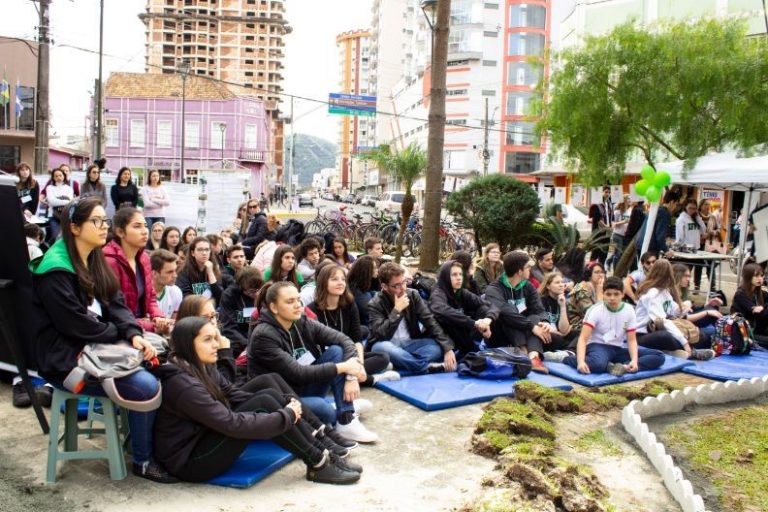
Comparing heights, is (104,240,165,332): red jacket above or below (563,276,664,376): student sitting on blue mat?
above

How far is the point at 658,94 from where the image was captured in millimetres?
14109

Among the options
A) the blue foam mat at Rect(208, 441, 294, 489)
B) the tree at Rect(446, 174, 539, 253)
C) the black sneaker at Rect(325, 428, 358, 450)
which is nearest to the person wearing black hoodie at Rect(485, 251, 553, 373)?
the black sneaker at Rect(325, 428, 358, 450)

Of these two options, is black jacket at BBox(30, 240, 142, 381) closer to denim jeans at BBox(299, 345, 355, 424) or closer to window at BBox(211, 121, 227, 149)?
denim jeans at BBox(299, 345, 355, 424)

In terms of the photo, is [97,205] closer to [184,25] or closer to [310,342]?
[310,342]

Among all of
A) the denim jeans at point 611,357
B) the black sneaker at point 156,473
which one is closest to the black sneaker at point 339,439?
the black sneaker at point 156,473

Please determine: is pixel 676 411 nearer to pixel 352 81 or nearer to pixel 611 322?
pixel 611 322

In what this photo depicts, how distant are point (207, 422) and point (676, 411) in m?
4.28

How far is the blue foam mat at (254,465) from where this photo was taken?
4410 mm

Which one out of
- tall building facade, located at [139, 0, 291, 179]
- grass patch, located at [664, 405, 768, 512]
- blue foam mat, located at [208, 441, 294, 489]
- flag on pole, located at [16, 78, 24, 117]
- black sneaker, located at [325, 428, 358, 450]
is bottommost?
grass patch, located at [664, 405, 768, 512]

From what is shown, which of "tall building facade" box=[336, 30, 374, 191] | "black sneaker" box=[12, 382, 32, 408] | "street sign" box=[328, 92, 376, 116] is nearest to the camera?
"black sneaker" box=[12, 382, 32, 408]

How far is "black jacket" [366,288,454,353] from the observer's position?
745cm

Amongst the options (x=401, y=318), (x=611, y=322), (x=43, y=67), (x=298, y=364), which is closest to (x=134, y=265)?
(x=298, y=364)

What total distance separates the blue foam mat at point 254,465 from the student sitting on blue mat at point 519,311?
11.8 ft

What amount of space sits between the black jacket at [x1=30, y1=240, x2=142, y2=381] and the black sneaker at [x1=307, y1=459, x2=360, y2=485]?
138 centimetres
